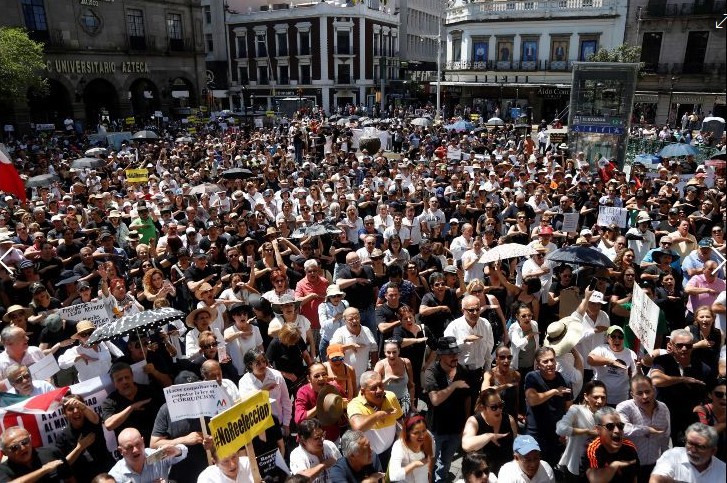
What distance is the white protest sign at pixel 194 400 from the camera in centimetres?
455

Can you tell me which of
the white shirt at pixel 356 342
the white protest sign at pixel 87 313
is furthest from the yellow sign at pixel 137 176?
the white shirt at pixel 356 342

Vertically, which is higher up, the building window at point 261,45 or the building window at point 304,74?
the building window at point 261,45

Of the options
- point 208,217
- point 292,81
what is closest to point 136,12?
point 292,81

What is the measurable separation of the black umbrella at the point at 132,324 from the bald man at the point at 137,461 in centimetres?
111

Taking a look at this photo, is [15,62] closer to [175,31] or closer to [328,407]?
[175,31]

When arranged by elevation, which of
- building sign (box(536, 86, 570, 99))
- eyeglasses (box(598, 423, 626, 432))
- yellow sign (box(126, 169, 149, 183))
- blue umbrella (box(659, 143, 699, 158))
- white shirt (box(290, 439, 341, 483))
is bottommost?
white shirt (box(290, 439, 341, 483))

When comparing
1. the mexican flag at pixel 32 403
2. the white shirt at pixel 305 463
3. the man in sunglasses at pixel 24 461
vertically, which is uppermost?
the mexican flag at pixel 32 403

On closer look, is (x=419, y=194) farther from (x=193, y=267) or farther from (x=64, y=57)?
(x=64, y=57)

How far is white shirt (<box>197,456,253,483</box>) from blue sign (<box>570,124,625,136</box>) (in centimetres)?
1570

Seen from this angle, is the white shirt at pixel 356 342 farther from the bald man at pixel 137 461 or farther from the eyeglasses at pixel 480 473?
Answer: the eyeglasses at pixel 480 473

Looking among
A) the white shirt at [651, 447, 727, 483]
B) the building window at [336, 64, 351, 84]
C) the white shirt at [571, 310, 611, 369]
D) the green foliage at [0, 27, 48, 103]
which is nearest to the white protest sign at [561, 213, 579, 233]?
the white shirt at [571, 310, 611, 369]

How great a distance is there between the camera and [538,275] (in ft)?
23.3

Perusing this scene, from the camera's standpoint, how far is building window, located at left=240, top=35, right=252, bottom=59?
61812 millimetres

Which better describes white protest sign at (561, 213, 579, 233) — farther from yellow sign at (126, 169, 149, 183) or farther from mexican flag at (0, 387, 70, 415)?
yellow sign at (126, 169, 149, 183)
